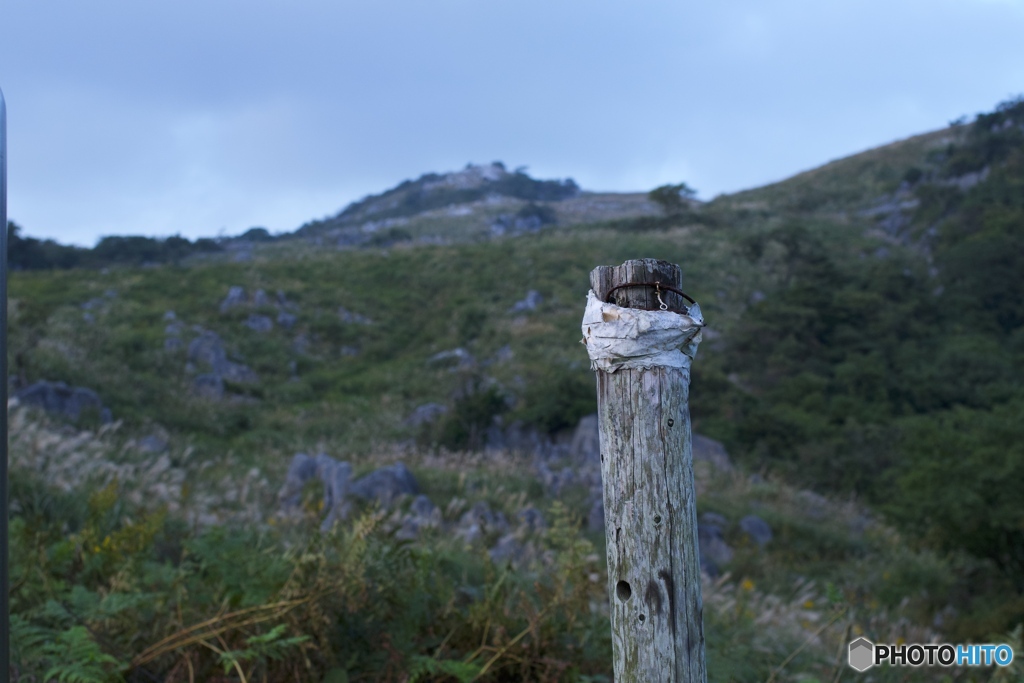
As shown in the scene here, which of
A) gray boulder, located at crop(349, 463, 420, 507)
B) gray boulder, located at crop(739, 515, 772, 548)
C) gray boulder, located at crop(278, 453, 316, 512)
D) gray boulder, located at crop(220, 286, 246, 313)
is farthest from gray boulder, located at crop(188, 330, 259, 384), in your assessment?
gray boulder, located at crop(739, 515, 772, 548)

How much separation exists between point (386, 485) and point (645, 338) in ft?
26.1

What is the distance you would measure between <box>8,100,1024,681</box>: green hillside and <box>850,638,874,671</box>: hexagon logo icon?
27 centimetres

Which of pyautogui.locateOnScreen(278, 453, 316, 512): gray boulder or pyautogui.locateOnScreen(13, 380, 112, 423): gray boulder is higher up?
pyautogui.locateOnScreen(13, 380, 112, 423): gray boulder

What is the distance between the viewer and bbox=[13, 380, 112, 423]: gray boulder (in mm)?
11613

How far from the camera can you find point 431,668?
3248 mm

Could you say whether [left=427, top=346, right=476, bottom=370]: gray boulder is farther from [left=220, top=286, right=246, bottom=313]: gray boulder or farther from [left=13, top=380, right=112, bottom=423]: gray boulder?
[left=13, top=380, right=112, bottom=423]: gray boulder

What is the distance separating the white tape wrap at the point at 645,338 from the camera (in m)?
2.01

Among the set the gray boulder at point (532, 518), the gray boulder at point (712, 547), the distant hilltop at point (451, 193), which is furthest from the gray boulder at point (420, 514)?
the distant hilltop at point (451, 193)

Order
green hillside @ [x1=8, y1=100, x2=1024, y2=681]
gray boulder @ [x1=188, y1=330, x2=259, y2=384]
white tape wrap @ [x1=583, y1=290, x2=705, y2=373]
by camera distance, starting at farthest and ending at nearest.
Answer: gray boulder @ [x1=188, y1=330, x2=259, y2=384] → green hillside @ [x1=8, y1=100, x2=1024, y2=681] → white tape wrap @ [x1=583, y1=290, x2=705, y2=373]

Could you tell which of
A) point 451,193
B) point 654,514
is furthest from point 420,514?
point 451,193

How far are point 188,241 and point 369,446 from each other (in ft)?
96.0

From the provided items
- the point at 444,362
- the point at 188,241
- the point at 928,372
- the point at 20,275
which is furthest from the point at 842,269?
the point at 188,241

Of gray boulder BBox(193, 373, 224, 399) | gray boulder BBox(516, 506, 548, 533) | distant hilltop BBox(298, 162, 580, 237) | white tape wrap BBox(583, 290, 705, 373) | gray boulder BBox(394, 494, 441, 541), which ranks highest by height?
distant hilltop BBox(298, 162, 580, 237)

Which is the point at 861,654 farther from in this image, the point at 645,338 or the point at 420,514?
the point at 420,514
